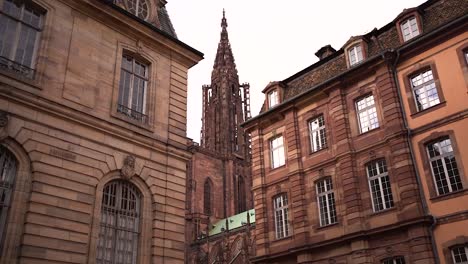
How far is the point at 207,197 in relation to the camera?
6247cm

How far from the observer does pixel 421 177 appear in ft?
61.0

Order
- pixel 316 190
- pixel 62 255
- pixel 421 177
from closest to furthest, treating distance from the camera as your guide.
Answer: pixel 62 255 → pixel 421 177 → pixel 316 190

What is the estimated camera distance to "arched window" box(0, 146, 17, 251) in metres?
10.8

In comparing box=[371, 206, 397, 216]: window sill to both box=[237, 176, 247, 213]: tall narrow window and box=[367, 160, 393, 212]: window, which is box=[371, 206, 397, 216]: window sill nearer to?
box=[367, 160, 393, 212]: window

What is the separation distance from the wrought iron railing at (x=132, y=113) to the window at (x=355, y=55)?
12.2 metres

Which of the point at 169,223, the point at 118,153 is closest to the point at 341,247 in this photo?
the point at 169,223

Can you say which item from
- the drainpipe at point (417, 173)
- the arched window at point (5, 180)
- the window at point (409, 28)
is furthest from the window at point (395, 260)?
Result: the arched window at point (5, 180)

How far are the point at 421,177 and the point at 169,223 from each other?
10.5 meters

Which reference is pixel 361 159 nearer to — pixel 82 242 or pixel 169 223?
pixel 169 223

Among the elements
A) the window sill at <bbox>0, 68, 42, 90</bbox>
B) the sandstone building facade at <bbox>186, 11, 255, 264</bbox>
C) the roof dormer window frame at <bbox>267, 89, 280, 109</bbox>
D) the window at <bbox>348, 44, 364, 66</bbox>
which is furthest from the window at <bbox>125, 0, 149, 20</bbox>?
the sandstone building facade at <bbox>186, 11, 255, 264</bbox>

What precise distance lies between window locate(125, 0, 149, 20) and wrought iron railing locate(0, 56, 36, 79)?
4833 mm

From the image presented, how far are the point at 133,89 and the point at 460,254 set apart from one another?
513 inches

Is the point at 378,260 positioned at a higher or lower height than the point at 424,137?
lower

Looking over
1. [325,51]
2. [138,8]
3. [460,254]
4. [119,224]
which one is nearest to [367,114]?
[325,51]
